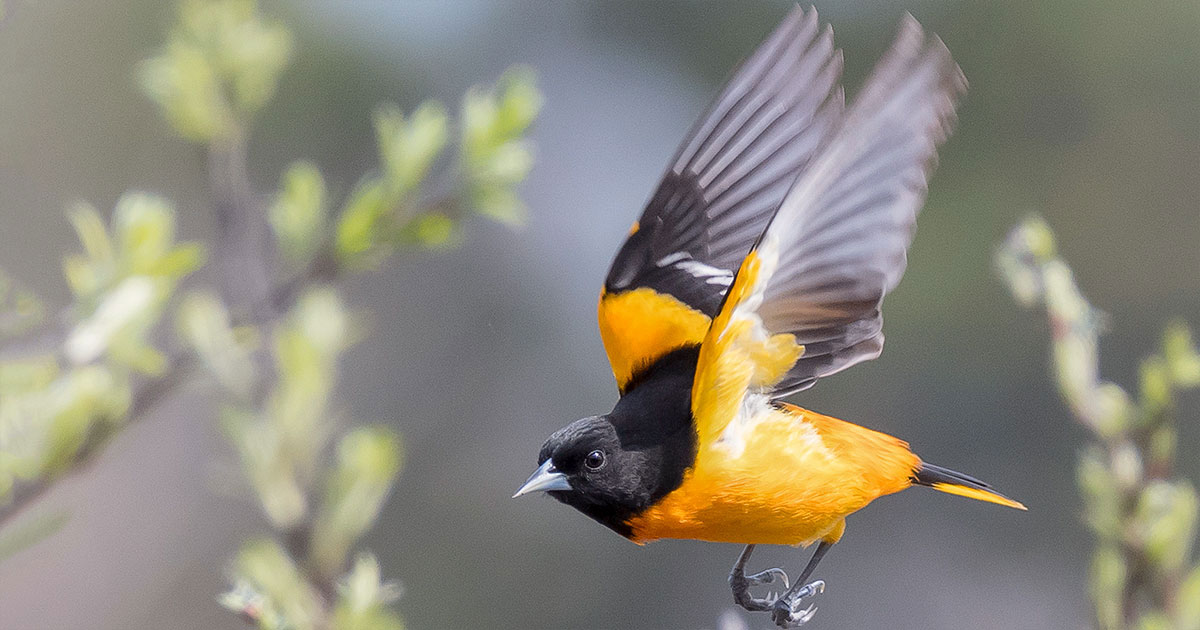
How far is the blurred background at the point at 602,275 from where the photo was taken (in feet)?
8.29

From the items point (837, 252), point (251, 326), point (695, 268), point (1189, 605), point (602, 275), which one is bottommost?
point (1189, 605)

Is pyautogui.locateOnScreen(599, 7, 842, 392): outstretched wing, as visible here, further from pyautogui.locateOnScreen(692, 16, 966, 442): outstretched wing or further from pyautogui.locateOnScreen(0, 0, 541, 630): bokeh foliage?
pyautogui.locateOnScreen(0, 0, 541, 630): bokeh foliage

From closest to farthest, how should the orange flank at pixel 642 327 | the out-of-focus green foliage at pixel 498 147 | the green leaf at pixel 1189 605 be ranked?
the out-of-focus green foliage at pixel 498 147 → the green leaf at pixel 1189 605 → the orange flank at pixel 642 327

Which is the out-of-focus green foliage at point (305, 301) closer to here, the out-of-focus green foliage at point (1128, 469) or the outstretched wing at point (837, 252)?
the outstretched wing at point (837, 252)

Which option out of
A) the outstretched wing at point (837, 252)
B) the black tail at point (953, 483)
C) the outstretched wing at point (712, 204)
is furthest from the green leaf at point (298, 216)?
the black tail at point (953, 483)

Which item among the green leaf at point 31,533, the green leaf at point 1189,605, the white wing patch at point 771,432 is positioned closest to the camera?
the green leaf at point 31,533

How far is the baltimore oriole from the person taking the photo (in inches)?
Answer: 20.9

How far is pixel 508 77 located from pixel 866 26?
2758 millimetres

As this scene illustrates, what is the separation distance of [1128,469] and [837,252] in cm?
20

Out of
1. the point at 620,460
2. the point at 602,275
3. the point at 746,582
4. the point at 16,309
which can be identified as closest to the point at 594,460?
the point at 620,460

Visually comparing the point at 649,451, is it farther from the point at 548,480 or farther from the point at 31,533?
the point at 31,533

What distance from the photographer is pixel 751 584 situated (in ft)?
2.19

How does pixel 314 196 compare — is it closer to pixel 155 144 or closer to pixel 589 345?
pixel 589 345

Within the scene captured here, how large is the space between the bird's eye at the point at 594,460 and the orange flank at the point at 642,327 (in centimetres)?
11
